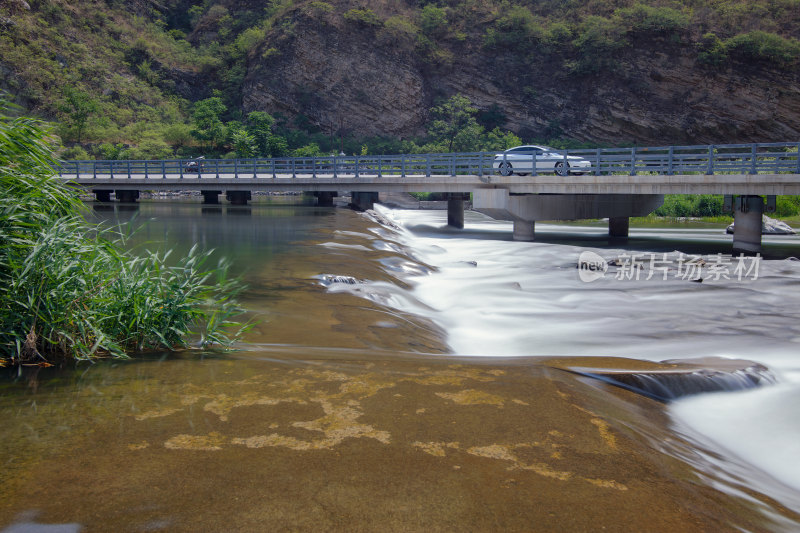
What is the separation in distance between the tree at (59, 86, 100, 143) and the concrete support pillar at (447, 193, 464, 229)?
144 feet

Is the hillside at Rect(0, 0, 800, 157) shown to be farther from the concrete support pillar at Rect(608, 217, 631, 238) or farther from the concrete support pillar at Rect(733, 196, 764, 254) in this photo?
the concrete support pillar at Rect(733, 196, 764, 254)

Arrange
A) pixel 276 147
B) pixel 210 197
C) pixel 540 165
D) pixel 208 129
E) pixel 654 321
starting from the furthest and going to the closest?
pixel 208 129 < pixel 276 147 < pixel 210 197 < pixel 540 165 < pixel 654 321

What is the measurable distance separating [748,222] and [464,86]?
47401mm

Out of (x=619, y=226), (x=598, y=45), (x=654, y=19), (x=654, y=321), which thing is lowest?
(x=654, y=321)

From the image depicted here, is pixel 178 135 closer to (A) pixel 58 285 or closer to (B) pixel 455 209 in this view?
(B) pixel 455 209

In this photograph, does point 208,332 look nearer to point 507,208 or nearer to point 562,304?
point 562,304

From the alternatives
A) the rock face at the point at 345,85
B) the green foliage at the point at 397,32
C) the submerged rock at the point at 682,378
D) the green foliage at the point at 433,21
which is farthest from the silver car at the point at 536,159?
the green foliage at the point at 433,21

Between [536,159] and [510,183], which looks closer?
[510,183]

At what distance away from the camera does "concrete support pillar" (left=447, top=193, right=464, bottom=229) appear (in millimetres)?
33188

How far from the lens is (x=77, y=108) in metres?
61.0

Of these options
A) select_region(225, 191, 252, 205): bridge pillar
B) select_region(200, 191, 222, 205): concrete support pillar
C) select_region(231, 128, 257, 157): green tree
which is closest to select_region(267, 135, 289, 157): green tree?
select_region(231, 128, 257, 157): green tree

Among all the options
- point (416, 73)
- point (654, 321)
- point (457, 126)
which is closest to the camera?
point (654, 321)

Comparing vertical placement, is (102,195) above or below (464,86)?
below

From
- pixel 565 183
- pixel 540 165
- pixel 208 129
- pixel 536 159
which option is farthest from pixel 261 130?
pixel 565 183
